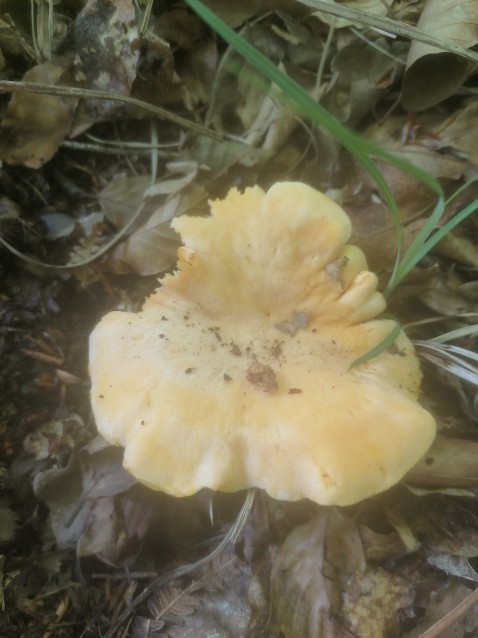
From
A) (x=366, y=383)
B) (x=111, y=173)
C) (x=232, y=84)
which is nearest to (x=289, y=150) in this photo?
(x=232, y=84)

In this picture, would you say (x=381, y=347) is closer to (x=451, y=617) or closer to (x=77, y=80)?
(x=451, y=617)

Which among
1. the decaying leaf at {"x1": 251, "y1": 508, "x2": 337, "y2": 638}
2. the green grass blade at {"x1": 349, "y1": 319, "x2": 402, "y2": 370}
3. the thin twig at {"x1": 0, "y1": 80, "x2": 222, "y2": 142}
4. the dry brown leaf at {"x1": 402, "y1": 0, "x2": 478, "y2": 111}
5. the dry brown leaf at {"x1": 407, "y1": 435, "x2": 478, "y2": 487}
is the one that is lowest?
the decaying leaf at {"x1": 251, "y1": 508, "x2": 337, "y2": 638}

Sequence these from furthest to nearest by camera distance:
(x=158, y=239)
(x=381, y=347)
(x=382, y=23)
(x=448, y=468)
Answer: (x=158, y=239)
(x=448, y=468)
(x=382, y=23)
(x=381, y=347)

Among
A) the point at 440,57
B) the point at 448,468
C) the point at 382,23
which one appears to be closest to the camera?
the point at 382,23

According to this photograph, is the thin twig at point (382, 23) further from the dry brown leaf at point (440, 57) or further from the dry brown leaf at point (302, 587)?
the dry brown leaf at point (302, 587)

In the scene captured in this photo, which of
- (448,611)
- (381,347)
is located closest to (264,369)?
(381,347)

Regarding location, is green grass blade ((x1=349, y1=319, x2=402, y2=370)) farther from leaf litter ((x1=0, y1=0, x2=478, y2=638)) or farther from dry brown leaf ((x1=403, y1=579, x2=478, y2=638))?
dry brown leaf ((x1=403, y1=579, x2=478, y2=638))

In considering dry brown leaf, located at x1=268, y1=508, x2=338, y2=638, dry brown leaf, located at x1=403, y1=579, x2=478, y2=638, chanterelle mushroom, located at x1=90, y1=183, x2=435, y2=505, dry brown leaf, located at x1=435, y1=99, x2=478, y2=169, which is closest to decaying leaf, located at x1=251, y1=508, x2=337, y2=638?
dry brown leaf, located at x1=268, y1=508, x2=338, y2=638
